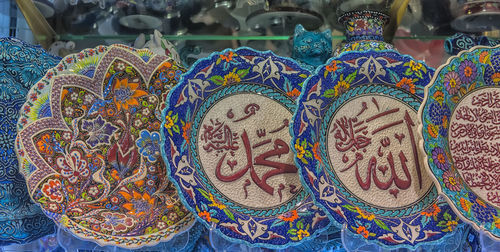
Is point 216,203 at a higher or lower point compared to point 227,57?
lower

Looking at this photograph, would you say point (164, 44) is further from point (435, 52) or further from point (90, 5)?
point (435, 52)

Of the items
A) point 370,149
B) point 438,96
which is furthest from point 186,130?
point 438,96

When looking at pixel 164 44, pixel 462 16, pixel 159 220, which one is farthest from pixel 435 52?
pixel 159 220

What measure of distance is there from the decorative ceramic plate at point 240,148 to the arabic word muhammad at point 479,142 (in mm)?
262

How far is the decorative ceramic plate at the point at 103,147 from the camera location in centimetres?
99

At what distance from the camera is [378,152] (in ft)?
3.25

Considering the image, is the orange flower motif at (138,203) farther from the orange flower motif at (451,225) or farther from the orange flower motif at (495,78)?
the orange flower motif at (495,78)

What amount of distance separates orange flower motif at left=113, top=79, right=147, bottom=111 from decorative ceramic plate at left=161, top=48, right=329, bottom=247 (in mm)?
143

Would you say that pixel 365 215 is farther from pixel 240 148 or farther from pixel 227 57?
pixel 227 57

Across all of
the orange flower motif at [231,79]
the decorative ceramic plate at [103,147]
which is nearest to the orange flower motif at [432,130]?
the orange flower motif at [231,79]

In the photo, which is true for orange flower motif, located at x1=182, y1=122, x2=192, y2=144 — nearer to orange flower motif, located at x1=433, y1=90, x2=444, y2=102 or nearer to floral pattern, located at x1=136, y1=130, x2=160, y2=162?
floral pattern, located at x1=136, y1=130, x2=160, y2=162

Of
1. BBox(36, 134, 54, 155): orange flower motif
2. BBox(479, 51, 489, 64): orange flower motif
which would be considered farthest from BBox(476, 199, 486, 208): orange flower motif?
BBox(36, 134, 54, 155): orange flower motif

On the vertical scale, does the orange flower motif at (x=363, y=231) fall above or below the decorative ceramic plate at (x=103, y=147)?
below

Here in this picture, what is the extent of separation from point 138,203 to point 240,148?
0.22 meters
